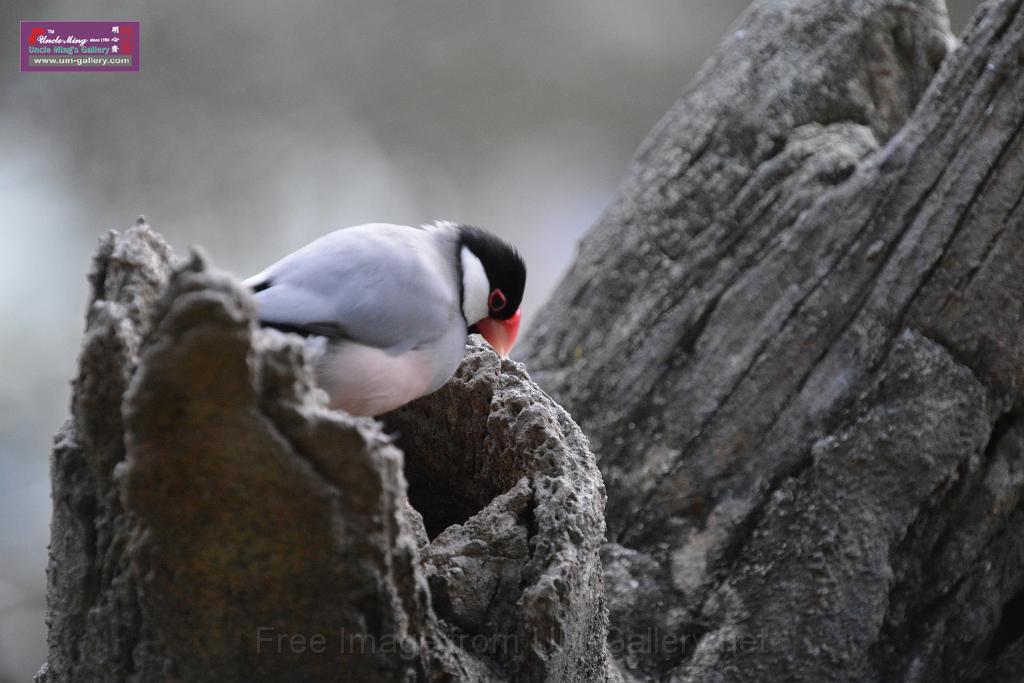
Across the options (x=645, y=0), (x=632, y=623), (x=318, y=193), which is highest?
(x=645, y=0)

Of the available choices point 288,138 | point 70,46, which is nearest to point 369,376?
point 70,46

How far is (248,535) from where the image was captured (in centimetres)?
98

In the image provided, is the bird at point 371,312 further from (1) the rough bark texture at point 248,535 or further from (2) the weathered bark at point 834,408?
(2) the weathered bark at point 834,408

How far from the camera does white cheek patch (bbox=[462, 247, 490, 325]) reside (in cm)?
166

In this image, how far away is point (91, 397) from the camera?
3.55 feet

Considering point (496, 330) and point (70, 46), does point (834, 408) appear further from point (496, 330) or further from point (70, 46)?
point (70, 46)

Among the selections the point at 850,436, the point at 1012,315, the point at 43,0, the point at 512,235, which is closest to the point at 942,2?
the point at 1012,315

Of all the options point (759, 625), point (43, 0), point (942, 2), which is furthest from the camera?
point (43, 0)

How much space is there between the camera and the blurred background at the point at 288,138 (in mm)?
3254

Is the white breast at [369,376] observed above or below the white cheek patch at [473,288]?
below

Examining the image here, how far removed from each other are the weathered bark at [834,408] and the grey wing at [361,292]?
72cm

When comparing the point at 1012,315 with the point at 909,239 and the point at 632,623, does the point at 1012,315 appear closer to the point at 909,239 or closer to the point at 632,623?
the point at 909,239

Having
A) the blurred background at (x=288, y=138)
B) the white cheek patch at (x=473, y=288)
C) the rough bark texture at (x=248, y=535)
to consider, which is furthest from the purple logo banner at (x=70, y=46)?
the rough bark texture at (x=248, y=535)

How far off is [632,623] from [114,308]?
1167mm
